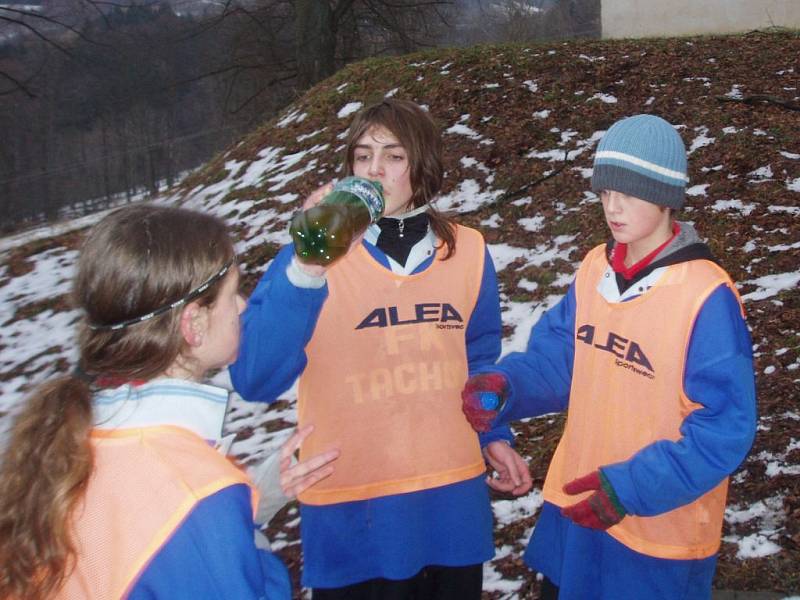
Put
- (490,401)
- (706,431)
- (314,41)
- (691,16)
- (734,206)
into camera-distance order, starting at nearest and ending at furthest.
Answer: (706,431)
(490,401)
(734,206)
(691,16)
(314,41)

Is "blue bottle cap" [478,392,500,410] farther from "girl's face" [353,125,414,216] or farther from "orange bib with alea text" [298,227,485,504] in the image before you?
"girl's face" [353,125,414,216]

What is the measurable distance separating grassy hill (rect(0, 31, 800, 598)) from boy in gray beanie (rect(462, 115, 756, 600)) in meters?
1.52

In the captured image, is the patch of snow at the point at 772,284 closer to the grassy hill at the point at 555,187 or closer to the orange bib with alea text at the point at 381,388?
the grassy hill at the point at 555,187

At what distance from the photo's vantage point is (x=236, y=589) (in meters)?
1.27

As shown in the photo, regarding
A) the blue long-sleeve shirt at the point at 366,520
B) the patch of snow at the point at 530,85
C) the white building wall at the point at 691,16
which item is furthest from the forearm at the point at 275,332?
the white building wall at the point at 691,16

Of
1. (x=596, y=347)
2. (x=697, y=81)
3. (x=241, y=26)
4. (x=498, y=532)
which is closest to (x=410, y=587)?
(x=596, y=347)

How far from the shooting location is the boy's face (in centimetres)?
199

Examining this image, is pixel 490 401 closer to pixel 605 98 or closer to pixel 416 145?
pixel 416 145

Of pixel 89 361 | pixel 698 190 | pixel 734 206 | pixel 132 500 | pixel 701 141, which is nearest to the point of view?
pixel 132 500

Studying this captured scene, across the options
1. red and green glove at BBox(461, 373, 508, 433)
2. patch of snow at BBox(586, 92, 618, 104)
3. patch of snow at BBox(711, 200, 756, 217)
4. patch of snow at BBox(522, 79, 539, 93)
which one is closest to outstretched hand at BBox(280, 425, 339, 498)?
red and green glove at BBox(461, 373, 508, 433)

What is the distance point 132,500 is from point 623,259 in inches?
56.0

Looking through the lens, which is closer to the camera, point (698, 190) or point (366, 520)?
point (366, 520)

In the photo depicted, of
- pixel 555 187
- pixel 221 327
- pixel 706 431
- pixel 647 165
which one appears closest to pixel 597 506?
pixel 706 431

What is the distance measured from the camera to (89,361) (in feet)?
4.89
